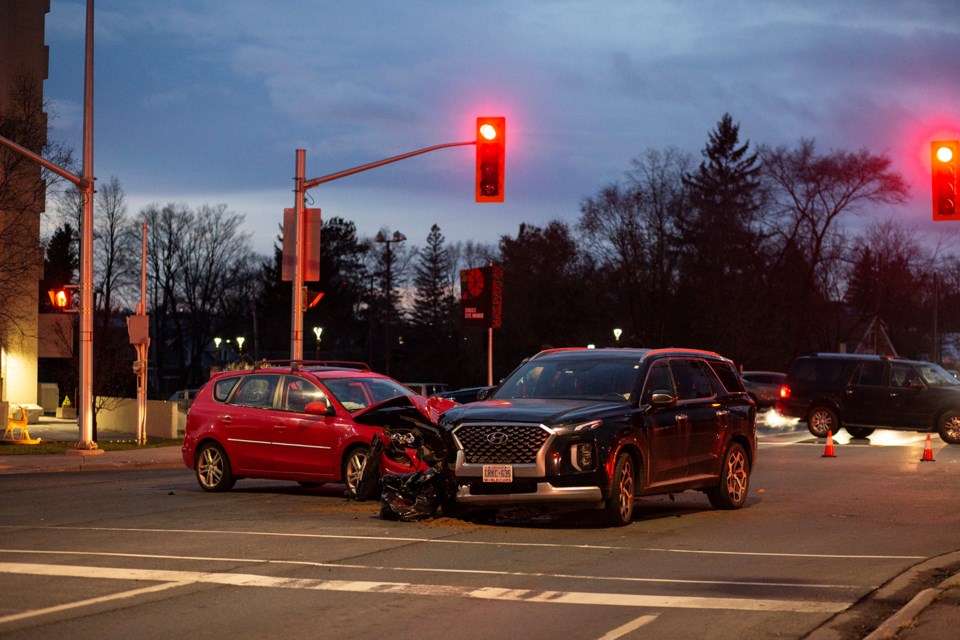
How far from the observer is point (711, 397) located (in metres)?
15.5

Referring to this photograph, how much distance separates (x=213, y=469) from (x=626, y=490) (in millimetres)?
6988

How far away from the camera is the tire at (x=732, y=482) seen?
1530 centimetres

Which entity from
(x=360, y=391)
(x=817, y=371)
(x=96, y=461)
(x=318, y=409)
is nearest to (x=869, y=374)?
(x=817, y=371)

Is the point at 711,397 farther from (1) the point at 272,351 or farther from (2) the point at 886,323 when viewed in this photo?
(1) the point at 272,351

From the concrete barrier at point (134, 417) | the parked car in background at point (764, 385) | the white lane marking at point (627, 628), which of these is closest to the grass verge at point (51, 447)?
the concrete barrier at point (134, 417)

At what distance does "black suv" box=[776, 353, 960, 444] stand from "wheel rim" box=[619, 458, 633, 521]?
19280 mm

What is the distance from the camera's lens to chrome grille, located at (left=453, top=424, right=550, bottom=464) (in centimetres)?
1278

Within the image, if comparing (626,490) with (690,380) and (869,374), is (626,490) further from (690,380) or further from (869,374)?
(869,374)

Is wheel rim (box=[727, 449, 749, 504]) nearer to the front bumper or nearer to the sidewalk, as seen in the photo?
the front bumper

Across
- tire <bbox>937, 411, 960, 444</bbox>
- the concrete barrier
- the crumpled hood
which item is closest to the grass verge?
the concrete barrier

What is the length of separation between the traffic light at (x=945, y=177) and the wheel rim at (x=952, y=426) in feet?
31.7

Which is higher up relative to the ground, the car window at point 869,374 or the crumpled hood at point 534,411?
the car window at point 869,374

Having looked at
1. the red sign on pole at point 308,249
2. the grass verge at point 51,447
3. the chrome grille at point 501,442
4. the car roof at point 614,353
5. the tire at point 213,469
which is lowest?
the grass verge at point 51,447

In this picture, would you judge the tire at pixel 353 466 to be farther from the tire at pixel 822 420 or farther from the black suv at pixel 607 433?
the tire at pixel 822 420
